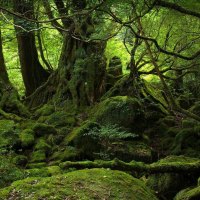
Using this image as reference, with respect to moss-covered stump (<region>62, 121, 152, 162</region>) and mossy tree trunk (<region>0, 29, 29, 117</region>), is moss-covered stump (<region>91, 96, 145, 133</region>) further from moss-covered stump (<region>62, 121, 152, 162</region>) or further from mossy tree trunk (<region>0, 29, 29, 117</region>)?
mossy tree trunk (<region>0, 29, 29, 117</region>)

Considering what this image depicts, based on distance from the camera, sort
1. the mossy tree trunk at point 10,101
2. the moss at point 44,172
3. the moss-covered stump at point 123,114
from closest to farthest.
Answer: the moss at point 44,172 < the moss-covered stump at point 123,114 < the mossy tree trunk at point 10,101

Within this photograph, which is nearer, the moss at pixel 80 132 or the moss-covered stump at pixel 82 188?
the moss-covered stump at pixel 82 188

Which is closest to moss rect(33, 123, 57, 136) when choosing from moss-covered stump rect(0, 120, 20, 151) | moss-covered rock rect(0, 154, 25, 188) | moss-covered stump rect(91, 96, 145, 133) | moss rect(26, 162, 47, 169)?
moss-covered stump rect(0, 120, 20, 151)

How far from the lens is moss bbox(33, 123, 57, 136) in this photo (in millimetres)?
10500

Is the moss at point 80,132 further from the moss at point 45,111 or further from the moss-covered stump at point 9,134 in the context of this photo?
the moss at point 45,111

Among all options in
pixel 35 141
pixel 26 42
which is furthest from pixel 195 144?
pixel 26 42

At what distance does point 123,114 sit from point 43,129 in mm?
2451

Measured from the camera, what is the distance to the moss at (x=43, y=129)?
10500 millimetres

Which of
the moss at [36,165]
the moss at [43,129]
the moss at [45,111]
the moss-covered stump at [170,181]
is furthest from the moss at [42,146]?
the moss-covered stump at [170,181]

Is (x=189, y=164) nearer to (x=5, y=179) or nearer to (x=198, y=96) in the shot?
(x=5, y=179)

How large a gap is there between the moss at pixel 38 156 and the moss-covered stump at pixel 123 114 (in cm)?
201

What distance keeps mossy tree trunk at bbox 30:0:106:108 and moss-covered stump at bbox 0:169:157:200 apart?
673cm

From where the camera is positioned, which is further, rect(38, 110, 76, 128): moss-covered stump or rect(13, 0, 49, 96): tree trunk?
rect(13, 0, 49, 96): tree trunk

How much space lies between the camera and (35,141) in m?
10.2
